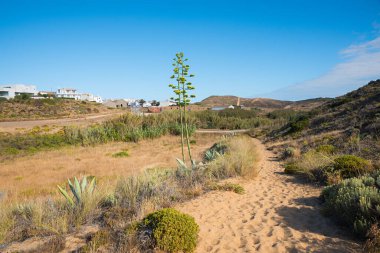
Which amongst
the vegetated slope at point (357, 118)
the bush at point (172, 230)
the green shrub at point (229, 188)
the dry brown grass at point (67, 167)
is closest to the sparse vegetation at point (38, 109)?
the dry brown grass at point (67, 167)

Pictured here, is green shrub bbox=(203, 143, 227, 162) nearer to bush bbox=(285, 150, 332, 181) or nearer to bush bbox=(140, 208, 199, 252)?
bush bbox=(285, 150, 332, 181)

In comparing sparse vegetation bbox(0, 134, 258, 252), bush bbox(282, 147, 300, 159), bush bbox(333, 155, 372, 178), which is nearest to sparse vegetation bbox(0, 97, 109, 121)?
sparse vegetation bbox(0, 134, 258, 252)

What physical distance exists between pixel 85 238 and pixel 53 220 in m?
0.88

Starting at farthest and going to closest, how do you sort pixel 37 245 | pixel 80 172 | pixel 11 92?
pixel 11 92, pixel 80 172, pixel 37 245

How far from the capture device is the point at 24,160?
1416 cm

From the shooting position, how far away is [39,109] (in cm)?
4422

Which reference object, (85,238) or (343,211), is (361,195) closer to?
(343,211)

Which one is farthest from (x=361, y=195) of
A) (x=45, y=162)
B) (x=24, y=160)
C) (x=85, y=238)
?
(x=24, y=160)

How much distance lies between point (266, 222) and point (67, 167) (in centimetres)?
1040

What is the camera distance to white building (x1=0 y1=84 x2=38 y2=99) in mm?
68938

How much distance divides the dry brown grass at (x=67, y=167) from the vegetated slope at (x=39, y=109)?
2918cm

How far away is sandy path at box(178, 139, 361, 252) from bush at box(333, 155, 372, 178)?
3.23 ft

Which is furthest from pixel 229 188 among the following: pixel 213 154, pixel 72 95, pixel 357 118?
pixel 72 95

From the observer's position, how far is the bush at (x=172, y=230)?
3.64m
